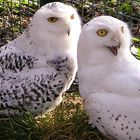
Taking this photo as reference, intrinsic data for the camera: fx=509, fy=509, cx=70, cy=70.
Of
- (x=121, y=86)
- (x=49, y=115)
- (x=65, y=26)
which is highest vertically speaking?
(x=65, y=26)

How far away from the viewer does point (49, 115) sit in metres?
4.04

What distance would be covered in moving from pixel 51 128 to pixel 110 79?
68 centimetres

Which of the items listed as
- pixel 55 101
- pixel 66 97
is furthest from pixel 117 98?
pixel 66 97

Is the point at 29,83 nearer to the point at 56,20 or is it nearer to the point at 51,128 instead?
the point at 51,128

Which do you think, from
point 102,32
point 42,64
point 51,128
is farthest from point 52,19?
point 51,128

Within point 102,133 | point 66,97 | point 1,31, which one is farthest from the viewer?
point 1,31

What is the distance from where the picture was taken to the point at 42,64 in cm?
374

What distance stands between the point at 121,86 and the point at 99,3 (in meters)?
2.10

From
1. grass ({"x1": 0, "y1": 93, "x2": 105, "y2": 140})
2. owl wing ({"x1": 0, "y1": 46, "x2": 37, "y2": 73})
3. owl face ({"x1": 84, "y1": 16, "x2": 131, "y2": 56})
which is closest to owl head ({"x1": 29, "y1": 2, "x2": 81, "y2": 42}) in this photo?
owl wing ({"x1": 0, "y1": 46, "x2": 37, "y2": 73})

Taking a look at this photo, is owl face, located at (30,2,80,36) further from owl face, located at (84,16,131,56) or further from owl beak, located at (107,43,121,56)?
owl beak, located at (107,43,121,56)

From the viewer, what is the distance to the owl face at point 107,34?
333 centimetres

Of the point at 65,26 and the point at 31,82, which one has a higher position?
the point at 65,26

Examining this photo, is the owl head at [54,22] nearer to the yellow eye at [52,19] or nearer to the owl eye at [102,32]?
the yellow eye at [52,19]

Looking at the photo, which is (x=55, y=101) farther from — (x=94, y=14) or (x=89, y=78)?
(x=94, y=14)
